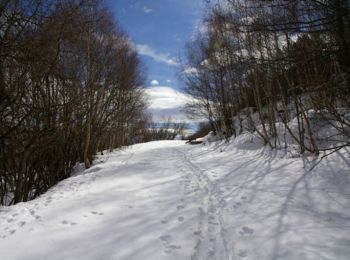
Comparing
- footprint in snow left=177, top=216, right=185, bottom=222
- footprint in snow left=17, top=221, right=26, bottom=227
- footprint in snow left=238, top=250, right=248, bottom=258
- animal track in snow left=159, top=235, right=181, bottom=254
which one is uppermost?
footprint in snow left=17, top=221, right=26, bottom=227

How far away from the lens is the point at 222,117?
2052cm

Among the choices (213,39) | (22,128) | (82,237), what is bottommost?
(82,237)

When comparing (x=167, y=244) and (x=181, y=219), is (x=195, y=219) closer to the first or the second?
(x=181, y=219)

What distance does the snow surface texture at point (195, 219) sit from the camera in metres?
3.37

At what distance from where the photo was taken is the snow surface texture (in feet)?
11.0

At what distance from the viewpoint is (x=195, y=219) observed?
14.3 feet

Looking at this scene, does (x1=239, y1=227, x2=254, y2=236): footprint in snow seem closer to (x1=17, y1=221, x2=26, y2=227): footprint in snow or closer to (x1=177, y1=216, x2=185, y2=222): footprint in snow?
(x1=177, y1=216, x2=185, y2=222): footprint in snow

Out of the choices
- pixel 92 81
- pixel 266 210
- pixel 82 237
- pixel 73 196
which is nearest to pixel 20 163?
pixel 73 196

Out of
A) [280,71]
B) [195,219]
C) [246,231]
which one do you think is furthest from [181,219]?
[280,71]

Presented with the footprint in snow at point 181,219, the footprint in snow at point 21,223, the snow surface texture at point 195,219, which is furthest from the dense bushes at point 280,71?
the footprint in snow at point 21,223

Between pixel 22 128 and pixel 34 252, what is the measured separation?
551 cm

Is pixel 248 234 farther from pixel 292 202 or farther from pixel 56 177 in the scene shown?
pixel 56 177

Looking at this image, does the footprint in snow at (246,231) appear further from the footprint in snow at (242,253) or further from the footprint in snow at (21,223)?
the footprint in snow at (21,223)

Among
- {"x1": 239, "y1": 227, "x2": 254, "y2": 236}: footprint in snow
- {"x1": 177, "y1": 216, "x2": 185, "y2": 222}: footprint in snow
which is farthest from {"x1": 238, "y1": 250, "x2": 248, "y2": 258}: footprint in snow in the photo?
{"x1": 177, "y1": 216, "x2": 185, "y2": 222}: footprint in snow
